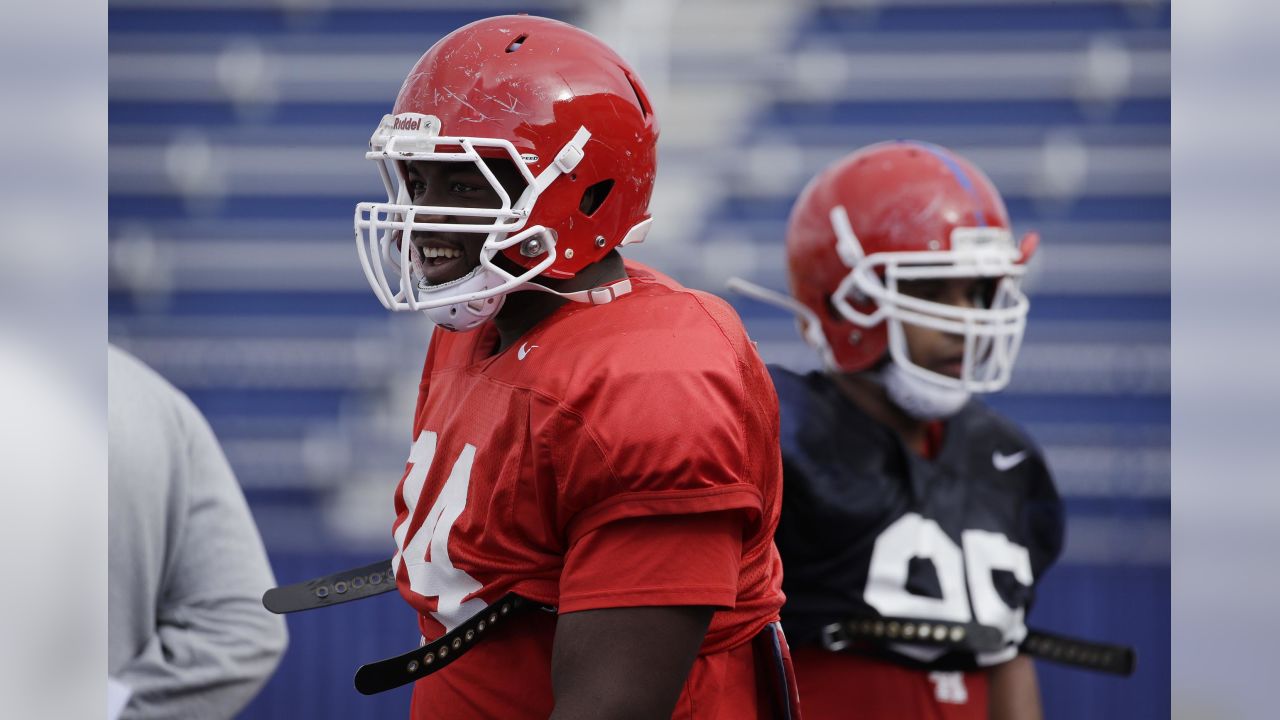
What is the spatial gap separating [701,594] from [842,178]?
4.02 ft

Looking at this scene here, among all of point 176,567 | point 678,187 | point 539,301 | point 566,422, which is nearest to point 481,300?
point 539,301

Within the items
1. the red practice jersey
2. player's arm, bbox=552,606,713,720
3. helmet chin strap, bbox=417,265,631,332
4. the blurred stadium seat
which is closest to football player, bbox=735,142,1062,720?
the red practice jersey

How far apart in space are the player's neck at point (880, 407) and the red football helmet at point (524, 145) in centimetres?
83

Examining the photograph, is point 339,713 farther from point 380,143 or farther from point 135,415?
point 380,143

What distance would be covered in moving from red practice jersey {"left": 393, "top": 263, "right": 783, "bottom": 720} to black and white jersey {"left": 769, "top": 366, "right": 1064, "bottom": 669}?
1.78ft

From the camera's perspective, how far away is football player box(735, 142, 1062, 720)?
77.0 inches

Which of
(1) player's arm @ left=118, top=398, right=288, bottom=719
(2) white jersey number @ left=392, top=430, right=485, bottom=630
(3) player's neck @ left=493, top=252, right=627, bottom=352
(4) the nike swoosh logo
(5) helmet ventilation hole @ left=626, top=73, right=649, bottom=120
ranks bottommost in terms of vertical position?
(1) player's arm @ left=118, top=398, right=288, bottom=719

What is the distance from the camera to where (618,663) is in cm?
114

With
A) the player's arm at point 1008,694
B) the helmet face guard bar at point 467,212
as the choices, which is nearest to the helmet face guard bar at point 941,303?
the player's arm at point 1008,694

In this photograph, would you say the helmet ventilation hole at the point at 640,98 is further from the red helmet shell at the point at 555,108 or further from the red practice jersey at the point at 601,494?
the red practice jersey at the point at 601,494

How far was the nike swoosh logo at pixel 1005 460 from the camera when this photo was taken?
2186 millimetres

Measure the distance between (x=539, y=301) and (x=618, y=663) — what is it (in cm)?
40

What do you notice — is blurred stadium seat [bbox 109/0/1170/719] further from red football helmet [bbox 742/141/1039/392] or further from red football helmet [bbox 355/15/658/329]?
red football helmet [bbox 355/15/658/329]

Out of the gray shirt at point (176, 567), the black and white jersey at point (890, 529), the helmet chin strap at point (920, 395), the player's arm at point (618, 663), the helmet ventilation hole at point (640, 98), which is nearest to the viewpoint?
the player's arm at point (618, 663)
